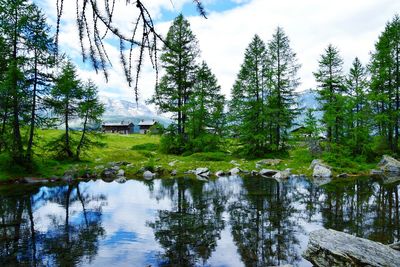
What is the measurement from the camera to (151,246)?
10398 mm

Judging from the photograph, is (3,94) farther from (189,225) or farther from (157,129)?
(157,129)

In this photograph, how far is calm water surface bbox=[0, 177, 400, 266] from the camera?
9.50 metres

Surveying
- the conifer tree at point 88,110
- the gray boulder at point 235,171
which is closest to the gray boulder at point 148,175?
the gray boulder at point 235,171

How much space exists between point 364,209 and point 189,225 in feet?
28.3

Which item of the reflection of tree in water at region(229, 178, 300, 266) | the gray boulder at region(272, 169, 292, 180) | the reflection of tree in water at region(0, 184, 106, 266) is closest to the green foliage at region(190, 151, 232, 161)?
the gray boulder at region(272, 169, 292, 180)

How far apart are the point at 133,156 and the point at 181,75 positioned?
1282 centimetres

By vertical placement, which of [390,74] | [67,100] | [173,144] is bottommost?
[173,144]

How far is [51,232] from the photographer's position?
1172 centimetres

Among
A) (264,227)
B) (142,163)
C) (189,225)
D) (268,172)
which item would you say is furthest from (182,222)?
(142,163)

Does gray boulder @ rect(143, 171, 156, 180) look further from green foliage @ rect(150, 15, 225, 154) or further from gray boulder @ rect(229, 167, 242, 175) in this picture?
green foliage @ rect(150, 15, 225, 154)

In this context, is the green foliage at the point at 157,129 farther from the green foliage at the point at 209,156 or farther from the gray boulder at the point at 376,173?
the gray boulder at the point at 376,173

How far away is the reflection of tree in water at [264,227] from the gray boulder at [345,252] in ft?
2.89

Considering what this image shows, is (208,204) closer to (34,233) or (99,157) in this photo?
(34,233)

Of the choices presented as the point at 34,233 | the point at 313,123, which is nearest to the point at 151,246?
the point at 34,233
